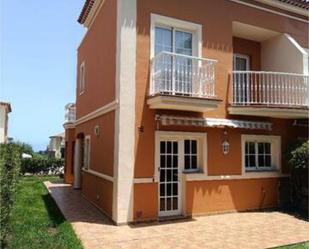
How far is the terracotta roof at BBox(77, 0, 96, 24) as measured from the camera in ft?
70.4

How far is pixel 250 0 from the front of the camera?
1995 centimetres

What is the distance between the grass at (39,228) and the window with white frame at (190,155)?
22.6ft

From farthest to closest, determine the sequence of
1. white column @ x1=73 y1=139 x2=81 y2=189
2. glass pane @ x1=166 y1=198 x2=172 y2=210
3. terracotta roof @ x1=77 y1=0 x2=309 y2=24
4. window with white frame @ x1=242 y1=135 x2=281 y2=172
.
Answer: white column @ x1=73 y1=139 x2=81 y2=189
terracotta roof @ x1=77 y1=0 x2=309 y2=24
window with white frame @ x1=242 y1=135 x2=281 y2=172
glass pane @ x1=166 y1=198 x2=172 y2=210

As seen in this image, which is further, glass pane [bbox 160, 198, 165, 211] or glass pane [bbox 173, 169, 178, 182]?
glass pane [bbox 173, 169, 178, 182]

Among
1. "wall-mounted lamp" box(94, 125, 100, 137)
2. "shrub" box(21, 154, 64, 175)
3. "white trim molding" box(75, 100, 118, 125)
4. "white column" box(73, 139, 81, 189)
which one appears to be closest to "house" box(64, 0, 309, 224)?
"wall-mounted lamp" box(94, 125, 100, 137)

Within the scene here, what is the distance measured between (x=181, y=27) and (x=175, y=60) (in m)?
2.54

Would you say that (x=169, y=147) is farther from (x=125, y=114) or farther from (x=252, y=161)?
(x=252, y=161)

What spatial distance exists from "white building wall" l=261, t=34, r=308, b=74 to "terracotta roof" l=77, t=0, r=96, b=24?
40.7ft

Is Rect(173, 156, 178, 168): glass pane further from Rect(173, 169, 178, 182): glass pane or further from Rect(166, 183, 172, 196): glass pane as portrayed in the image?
Rect(166, 183, 172, 196): glass pane

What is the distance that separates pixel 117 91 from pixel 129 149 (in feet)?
9.86

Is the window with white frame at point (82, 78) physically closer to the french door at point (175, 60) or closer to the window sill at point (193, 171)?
the french door at point (175, 60)

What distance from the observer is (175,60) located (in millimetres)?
16297

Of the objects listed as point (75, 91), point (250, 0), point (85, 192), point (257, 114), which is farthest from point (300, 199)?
point (75, 91)

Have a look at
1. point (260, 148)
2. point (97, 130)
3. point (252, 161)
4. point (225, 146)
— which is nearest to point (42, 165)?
point (97, 130)
